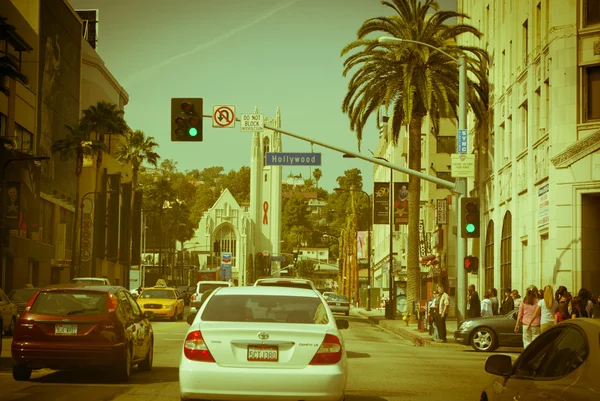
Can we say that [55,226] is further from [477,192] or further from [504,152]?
[504,152]

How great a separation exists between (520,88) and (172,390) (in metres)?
26.9

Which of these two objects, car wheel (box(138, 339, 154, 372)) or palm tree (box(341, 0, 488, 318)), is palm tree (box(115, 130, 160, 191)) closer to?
palm tree (box(341, 0, 488, 318))

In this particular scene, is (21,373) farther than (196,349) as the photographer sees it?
Yes

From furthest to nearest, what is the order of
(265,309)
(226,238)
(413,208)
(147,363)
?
1. (226,238)
2. (413,208)
3. (147,363)
4. (265,309)

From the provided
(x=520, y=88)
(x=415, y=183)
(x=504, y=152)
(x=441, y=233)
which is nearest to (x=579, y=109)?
(x=520, y=88)

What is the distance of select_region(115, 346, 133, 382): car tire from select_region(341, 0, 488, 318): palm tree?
26.2 meters

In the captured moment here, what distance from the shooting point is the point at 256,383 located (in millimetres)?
9602

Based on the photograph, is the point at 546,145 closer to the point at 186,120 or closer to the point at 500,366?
the point at 186,120

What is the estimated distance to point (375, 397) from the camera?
13664mm

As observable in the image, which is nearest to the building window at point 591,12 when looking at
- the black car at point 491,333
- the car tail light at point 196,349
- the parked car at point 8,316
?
the black car at point 491,333

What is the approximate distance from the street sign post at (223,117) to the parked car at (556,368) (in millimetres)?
19178

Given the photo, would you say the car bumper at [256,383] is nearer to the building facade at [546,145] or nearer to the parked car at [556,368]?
the parked car at [556,368]

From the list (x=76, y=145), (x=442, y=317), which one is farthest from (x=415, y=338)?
(x=76, y=145)

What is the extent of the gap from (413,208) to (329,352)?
34122 mm
